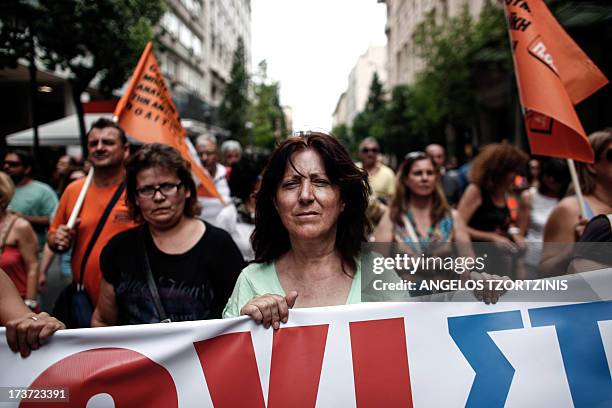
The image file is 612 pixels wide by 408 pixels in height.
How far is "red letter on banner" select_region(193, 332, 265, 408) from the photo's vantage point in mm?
1885

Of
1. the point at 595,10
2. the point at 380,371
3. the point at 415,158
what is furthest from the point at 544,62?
the point at 595,10

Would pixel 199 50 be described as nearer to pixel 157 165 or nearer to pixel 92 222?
pixel 92 222

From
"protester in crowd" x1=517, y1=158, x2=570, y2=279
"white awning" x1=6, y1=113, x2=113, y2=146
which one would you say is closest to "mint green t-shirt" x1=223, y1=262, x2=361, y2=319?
"protester in crowd" x1=517, y1=158, x2=570, y2=279

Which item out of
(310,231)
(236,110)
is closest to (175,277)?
(310,231)

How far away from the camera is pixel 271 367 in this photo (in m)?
1.91

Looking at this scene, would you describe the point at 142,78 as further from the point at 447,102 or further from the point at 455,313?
the point at 447,102

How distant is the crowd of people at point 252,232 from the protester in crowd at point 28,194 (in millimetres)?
1080

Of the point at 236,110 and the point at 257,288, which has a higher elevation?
the point at 236,110

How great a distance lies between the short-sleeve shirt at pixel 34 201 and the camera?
5.23 metres

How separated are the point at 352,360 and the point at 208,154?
183 inches

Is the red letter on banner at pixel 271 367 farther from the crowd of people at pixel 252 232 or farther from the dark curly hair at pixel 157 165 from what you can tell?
the dark curly hair at pixel 157 165

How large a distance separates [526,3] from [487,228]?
204 centimetres

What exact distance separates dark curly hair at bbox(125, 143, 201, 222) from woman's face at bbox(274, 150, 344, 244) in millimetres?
950

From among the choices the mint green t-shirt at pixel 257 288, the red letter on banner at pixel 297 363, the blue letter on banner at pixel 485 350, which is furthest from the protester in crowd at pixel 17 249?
the blue letter on banner at pixel 485 350
